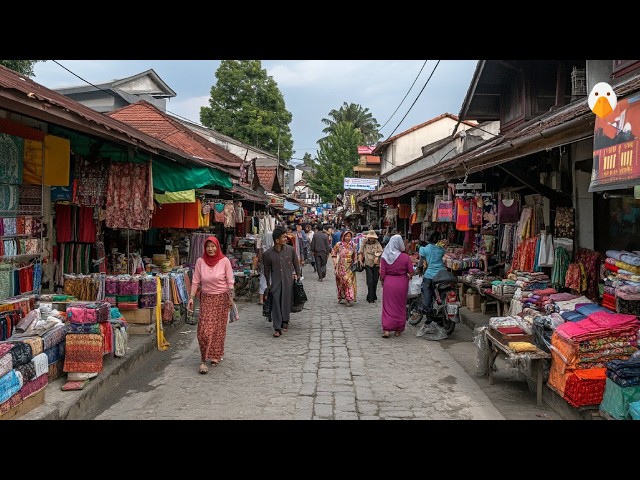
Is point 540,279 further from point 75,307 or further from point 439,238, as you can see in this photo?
point 439,238

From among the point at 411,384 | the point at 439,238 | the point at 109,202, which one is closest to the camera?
the point at 411,384

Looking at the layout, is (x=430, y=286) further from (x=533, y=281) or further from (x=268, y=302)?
(x=268, y=302)

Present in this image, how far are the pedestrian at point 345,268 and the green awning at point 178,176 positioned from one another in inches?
164

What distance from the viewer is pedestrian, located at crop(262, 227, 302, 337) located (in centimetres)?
977

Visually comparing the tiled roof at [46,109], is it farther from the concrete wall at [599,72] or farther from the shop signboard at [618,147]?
the concrete wall at [599,72]

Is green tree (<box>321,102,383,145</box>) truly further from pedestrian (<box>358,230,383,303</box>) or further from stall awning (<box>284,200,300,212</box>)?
pedestrian (<box>358,230,383,303</box>)

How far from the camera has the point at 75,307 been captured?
6387 millimetres

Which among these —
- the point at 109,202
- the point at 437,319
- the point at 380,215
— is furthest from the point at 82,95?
the point at 437,319

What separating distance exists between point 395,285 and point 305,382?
345 centimetres

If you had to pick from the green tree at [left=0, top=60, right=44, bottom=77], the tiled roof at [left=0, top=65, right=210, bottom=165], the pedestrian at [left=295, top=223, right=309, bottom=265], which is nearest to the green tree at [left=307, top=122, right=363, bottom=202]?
the pedestrian at [left=295, top=223, right=309, bottom=265]

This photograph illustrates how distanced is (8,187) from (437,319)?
7237 mm

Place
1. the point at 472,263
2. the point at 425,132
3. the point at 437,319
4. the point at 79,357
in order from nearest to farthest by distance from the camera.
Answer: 1. the point at 79,357
2. the point at 437,319
3. the point at 472,263
4. the point at 425,132

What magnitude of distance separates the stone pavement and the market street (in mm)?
12

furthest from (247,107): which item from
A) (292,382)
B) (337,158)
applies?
(292,382)
